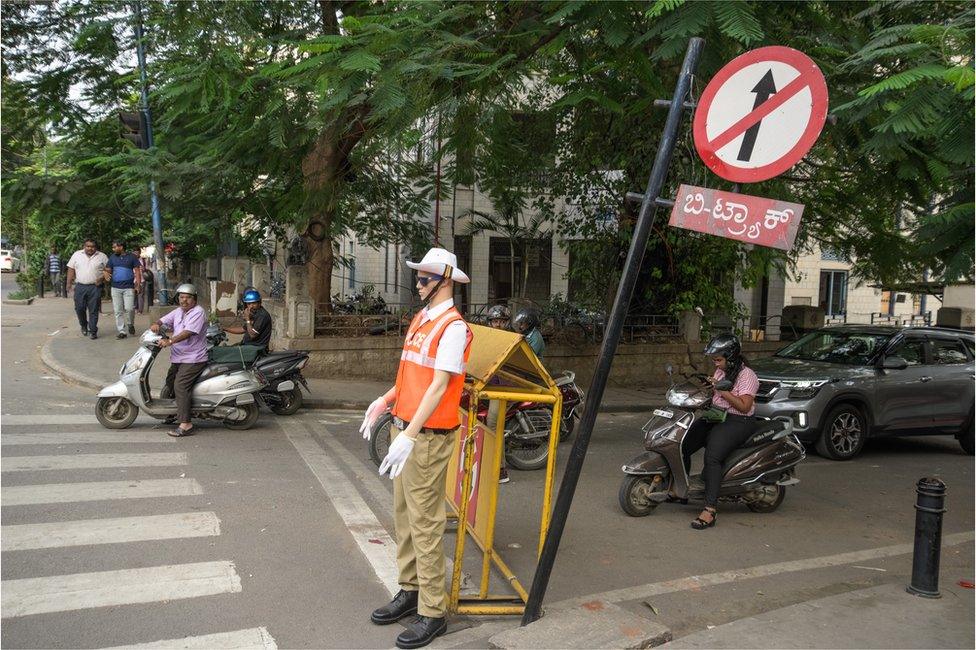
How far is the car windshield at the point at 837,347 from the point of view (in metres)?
10.7

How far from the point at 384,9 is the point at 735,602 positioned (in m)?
6.75

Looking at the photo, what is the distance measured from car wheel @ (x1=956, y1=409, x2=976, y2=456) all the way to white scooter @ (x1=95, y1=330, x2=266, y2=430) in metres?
9.05

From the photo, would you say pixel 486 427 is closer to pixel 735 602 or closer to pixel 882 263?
pixel 735 602

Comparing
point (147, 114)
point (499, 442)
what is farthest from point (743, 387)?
point (147, 114)

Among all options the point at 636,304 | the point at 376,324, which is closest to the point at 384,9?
the point at 376,324

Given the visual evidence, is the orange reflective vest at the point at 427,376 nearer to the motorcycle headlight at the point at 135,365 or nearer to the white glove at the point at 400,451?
the white glove at the point at 400,451

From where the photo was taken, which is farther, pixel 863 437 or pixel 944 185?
pixel 863 437

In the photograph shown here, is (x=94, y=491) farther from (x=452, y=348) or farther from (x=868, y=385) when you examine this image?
(x=868, y=385)

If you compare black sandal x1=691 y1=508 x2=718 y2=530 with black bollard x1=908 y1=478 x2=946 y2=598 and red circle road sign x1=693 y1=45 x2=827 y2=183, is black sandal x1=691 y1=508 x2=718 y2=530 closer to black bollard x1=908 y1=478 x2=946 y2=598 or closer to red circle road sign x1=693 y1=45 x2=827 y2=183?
black bollard x1=908 y1=478 x2=946 y2=598

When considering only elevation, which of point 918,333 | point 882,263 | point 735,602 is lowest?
point 735,602

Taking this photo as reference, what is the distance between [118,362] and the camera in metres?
13.8

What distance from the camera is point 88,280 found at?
15.4 meters

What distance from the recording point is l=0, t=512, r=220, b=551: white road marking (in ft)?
18.5

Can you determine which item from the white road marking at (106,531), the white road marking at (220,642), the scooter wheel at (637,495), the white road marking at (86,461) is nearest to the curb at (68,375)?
the white road marking at (86,461)
